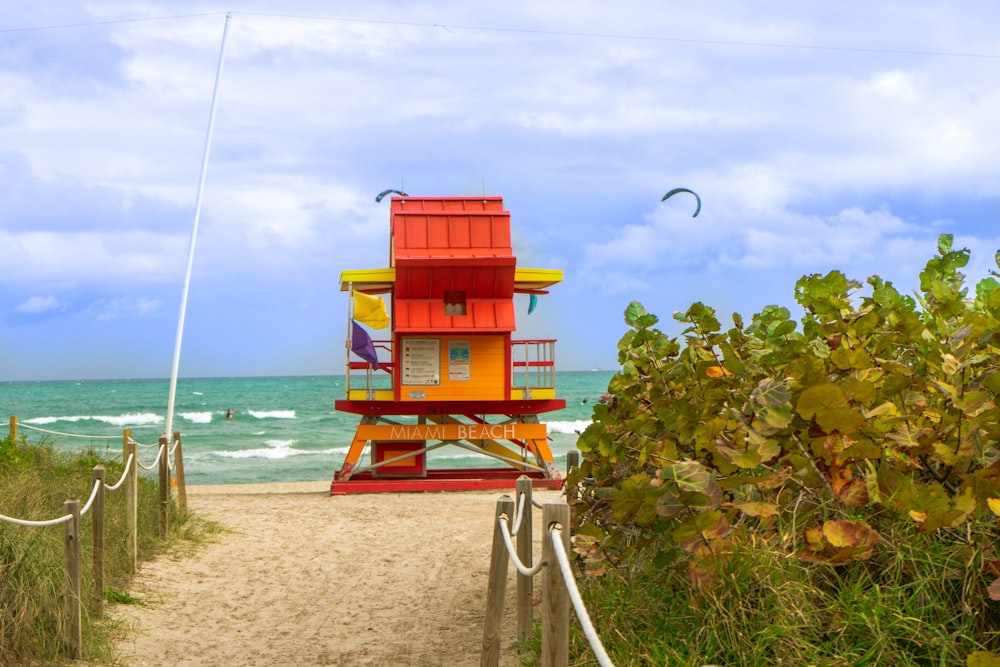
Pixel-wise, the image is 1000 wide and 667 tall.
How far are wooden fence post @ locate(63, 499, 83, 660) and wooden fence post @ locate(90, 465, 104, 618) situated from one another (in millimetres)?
677

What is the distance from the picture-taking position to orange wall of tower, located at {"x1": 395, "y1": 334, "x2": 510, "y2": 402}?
15.7 meters

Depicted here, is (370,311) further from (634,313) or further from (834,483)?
(834,483)

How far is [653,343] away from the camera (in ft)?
19.1

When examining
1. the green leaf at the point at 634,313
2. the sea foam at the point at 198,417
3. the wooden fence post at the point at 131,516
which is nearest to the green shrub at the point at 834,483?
the green leaf at the point at 634,313

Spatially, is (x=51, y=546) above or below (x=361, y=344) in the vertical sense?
below

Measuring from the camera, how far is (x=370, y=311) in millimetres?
15562

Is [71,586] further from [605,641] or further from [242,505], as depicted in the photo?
[242,505]

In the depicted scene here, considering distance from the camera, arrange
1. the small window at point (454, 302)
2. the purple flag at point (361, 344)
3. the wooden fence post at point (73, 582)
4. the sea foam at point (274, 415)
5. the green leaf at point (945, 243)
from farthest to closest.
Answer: the sea foam at point (274, 415)
the small window at point (454, 302)
the purple flag at point (361, 344)
the wooden fence post at point (73, 582)
the green leaf at point (945, 243)

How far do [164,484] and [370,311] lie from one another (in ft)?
19.0

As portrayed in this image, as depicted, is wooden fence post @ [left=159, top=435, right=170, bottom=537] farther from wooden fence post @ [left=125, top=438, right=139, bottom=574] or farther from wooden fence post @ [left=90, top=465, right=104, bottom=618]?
wooden fence post @ [left=90, top=465, right=104, bottom=618]

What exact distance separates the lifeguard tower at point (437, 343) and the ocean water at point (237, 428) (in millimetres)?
2027

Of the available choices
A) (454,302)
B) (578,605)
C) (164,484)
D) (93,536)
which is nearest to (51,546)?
(93,536)

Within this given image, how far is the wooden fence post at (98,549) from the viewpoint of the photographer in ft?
23.1

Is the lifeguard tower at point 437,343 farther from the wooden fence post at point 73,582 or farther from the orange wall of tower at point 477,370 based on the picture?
the wooden fence post at point 73,582
